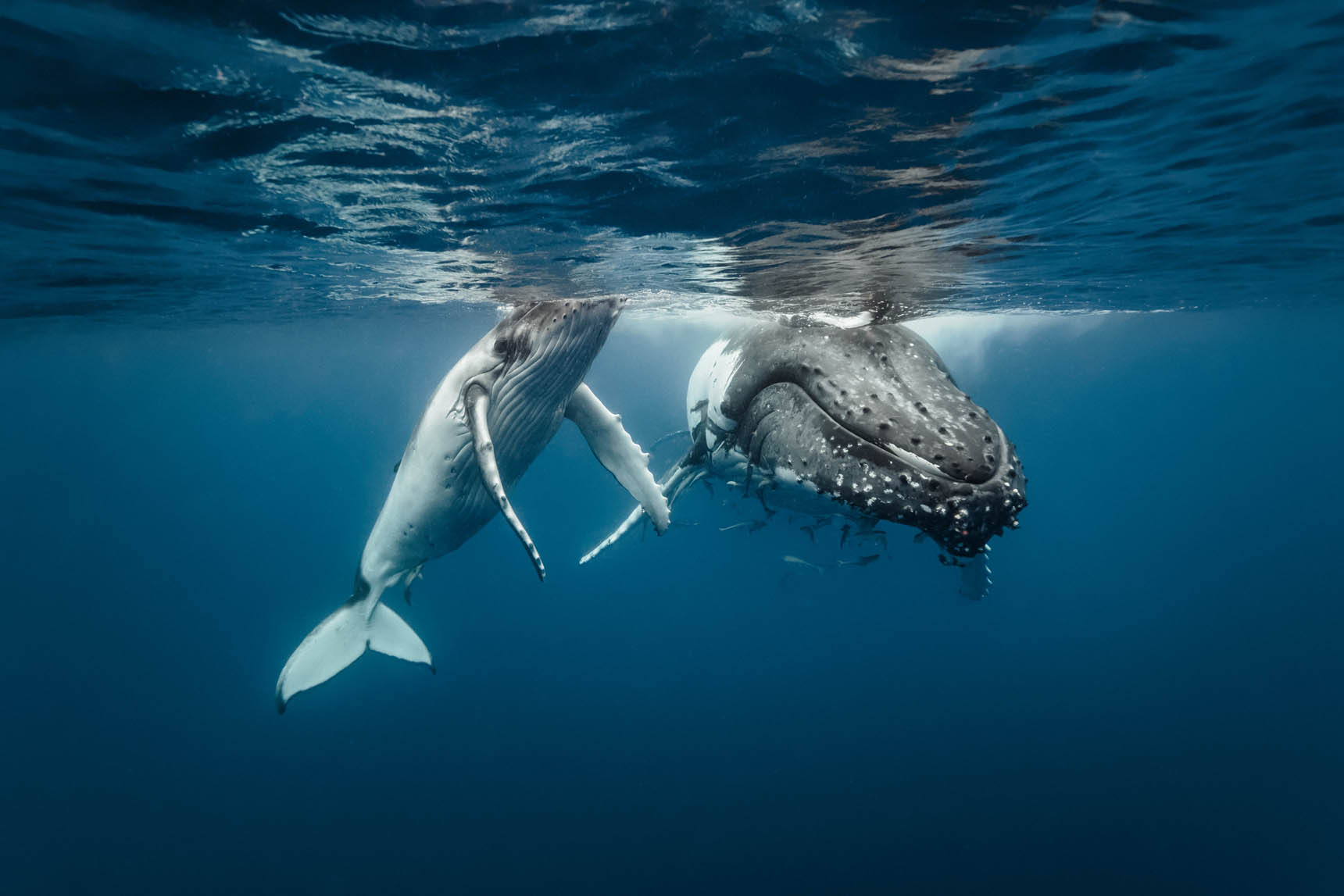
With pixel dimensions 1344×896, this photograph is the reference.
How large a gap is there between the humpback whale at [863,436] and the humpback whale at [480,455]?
1.58 metres

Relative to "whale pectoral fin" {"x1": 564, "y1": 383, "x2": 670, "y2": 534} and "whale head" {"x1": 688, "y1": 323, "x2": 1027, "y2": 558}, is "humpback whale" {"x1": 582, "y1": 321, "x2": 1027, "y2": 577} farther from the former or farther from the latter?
"whale pectoral fin" {"x1": 564, "y1": 383, "x2": 670, "y2": 534}

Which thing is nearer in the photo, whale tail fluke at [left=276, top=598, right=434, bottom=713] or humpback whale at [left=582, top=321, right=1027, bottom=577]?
humpback whale at [left=582, top=321, right=1027, bottom=577]

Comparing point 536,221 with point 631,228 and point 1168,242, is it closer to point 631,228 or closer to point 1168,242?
point 631,228

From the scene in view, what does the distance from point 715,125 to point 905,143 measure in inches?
91.0

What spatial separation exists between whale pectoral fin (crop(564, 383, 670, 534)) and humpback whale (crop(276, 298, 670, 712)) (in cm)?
1

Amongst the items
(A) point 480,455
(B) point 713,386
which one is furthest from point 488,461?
(B) point 713,386

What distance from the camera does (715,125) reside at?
6492 millimetres

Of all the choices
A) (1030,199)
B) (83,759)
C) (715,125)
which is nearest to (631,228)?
(715,125)

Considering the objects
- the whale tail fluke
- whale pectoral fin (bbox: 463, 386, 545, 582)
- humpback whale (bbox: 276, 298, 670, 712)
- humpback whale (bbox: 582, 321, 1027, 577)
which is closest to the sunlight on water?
humpback whale (bbox: 276, 298, 670, 712)

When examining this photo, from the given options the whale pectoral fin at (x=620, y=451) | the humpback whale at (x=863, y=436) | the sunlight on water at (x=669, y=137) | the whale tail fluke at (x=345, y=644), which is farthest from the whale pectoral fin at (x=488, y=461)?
the whale tail fluke at (x=345, y=644)

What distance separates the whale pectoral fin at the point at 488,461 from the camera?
197 inches

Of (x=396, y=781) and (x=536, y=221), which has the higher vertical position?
(x=536, y=221)

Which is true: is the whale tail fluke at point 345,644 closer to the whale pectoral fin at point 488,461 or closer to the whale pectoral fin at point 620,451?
the whale pectoral fin at point 620,451

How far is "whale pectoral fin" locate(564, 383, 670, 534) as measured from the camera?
7.71 m
